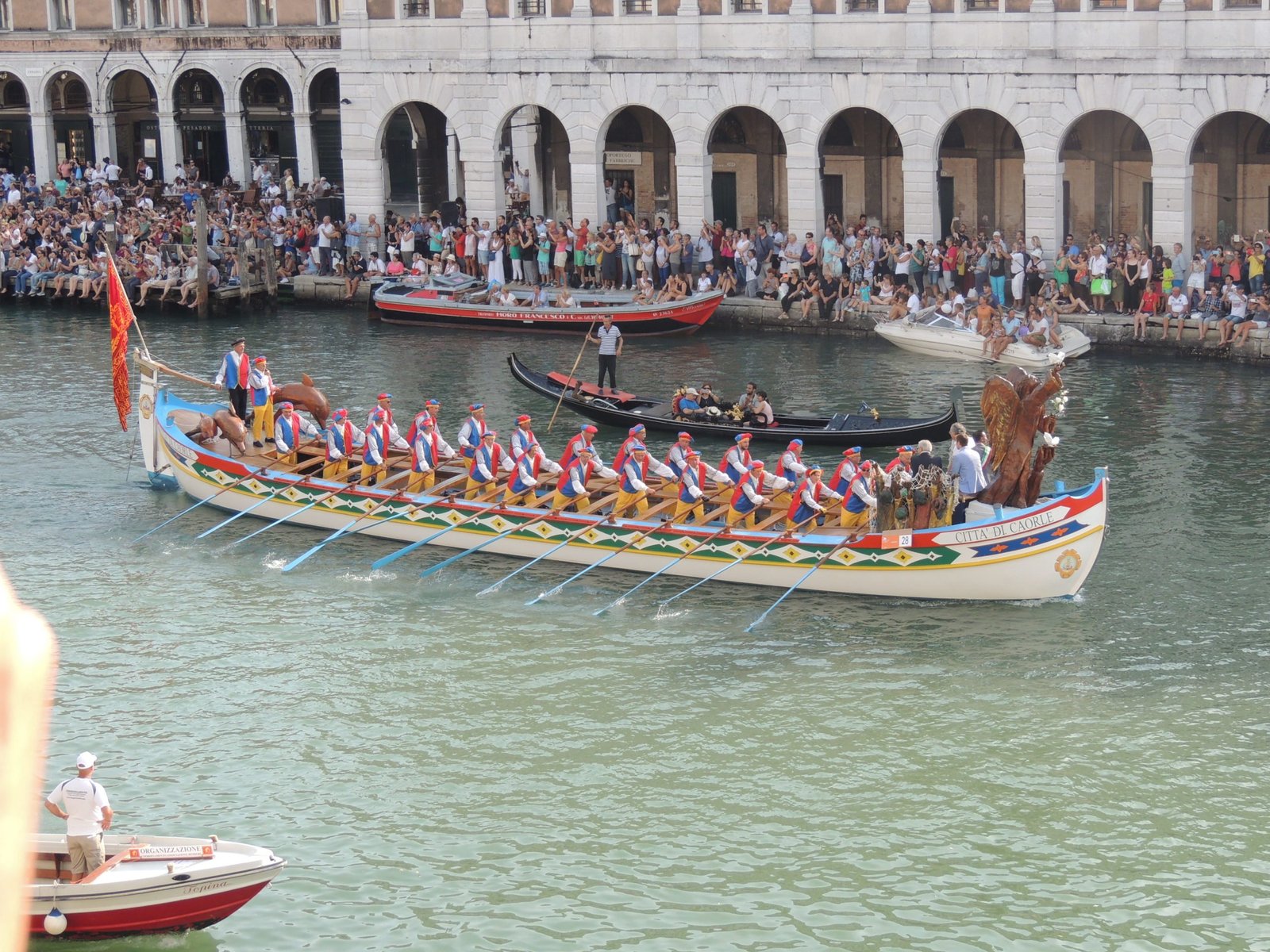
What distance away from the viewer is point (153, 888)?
12445 millimetres

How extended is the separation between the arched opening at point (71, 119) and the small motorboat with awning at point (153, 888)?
46.3m

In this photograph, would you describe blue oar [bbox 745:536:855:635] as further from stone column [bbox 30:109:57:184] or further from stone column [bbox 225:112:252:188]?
stone column [bbox 30:109:57:184]

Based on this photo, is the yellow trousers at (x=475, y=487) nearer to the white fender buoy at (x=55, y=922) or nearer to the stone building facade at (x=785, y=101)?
the white fender buoy at (x=55, y=922)

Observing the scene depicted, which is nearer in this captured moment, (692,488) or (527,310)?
(692,488)

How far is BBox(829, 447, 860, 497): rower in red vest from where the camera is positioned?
21406 mm

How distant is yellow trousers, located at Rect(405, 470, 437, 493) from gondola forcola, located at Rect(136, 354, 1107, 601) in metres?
0.29

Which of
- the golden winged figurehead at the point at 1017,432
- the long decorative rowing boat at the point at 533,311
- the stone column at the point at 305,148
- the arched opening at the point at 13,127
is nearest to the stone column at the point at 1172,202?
the long decorative rowing boat at the point at 533,311

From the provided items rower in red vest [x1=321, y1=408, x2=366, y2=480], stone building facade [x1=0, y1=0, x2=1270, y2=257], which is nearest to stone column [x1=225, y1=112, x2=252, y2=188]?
stone building facade [x1=0, y1=0, x2=1270, y2=257]

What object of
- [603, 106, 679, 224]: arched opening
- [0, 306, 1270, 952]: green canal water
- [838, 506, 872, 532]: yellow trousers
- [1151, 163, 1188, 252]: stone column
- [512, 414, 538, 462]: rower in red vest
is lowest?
[0, 306, 1270, 952]: green canal water

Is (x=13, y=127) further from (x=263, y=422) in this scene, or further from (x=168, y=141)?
(x=263, y=422)

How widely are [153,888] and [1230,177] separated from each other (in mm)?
31364

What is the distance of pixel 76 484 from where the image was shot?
87.7 ft

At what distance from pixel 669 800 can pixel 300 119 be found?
37735mm

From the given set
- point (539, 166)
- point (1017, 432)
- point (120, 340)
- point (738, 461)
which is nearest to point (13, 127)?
point (539, 166)
